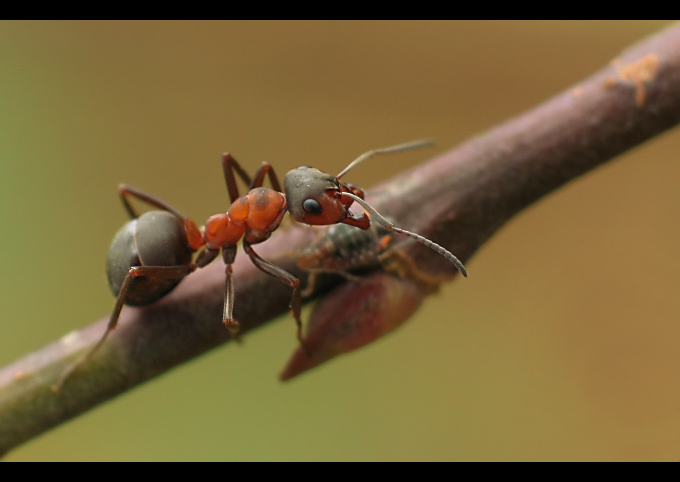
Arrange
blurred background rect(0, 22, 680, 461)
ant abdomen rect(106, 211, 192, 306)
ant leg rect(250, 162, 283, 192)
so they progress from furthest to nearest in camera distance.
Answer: blurred background rect(0, 22, 680, 461), ant leg rect(250, 162, 283, 192), ant abdomen rect(106, 211, 192, 306)

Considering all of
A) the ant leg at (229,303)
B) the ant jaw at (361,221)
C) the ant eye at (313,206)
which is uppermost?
the ant eye at (313,206)

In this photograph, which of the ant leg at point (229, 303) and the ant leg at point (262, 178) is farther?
the ant leg at point (262, 178)

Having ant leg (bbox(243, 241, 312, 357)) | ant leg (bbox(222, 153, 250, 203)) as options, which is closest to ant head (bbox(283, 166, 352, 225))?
ant leg (bbox(243, 241, 312, 357))

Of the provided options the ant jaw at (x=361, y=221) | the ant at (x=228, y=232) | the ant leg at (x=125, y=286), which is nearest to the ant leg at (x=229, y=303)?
the ant at (x=228, y=232)

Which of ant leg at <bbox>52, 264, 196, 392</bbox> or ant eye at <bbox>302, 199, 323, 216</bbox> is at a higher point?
ant eye at <bbox>302, 199, 323, 216</bbox>

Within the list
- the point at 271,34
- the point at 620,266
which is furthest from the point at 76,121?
the point at 620,266

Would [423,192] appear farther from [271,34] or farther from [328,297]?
[271,34]

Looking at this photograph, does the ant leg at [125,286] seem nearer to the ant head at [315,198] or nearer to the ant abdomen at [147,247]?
the ant abdomen at [147,247]

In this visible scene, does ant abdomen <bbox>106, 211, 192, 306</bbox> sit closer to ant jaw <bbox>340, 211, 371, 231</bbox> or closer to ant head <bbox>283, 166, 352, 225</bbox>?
ant head <bbox>283, 166, 352, 225</bbox>
